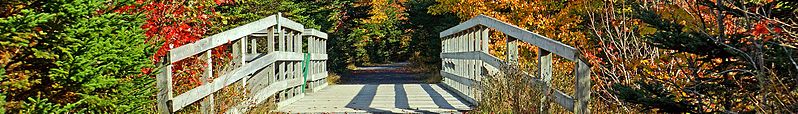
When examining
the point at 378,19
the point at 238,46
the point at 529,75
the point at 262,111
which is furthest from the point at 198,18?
the point at 378,19

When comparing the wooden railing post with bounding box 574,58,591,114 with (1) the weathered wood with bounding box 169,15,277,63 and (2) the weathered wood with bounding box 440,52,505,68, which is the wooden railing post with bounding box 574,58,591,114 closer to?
(1) the weathered wood with bounding box 169,15,277,63

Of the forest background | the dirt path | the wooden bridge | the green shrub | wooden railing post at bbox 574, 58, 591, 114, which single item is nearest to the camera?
the forest background

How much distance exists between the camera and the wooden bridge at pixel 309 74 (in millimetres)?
5273

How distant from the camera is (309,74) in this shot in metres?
12.4

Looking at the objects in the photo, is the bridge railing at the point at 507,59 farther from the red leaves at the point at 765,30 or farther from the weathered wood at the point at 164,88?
the weathered wood at the point at 164,88

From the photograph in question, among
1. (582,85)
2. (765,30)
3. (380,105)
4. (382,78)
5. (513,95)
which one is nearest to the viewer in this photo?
(765,30)

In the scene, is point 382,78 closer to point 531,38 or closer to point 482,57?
point 482,57

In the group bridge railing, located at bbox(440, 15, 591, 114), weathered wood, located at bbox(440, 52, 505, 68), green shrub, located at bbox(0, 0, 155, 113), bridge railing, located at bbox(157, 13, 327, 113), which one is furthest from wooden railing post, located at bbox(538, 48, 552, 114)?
green shrub, located at bbox(0, 0, 155, 113)

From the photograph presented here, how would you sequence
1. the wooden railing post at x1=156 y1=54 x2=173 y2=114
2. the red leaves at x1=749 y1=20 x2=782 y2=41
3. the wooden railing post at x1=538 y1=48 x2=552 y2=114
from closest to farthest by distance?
1. the red leaves at x1=749 y1=20 x2=782 y2=41
2. the wooden railing post at x1=156 y1=54 x2=173 y2=114
3. the wooden railing post at x1=538 y1=48 x2=552 y2=114

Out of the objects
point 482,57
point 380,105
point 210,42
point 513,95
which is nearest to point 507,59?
point 513,95

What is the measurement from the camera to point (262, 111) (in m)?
5.97

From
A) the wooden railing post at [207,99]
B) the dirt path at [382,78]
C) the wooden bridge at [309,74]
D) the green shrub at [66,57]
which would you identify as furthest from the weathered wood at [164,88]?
the dirt path at [382,78]

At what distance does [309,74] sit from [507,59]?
5.91 m

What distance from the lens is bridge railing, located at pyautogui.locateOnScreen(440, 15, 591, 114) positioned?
5016 millimetres
